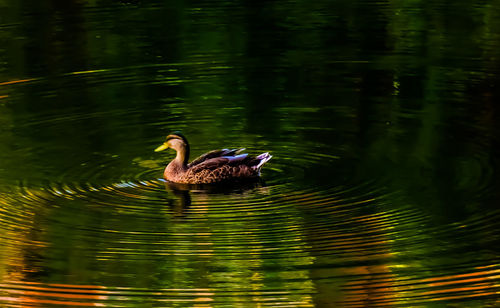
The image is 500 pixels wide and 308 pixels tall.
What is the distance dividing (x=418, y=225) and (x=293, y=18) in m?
11.1

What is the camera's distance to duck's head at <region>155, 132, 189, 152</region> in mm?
12117

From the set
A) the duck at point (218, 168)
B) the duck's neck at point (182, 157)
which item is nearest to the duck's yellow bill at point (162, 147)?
the duck's neck at point (182, 157)

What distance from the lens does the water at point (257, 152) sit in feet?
29.2

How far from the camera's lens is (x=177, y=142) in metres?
12.2

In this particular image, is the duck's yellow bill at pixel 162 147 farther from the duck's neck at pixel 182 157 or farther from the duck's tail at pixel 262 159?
the duck's tail at pixel 262 159

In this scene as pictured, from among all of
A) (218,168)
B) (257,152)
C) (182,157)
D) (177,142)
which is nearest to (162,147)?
(177,142)

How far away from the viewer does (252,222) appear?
10.1m

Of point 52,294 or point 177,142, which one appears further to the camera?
point 177,142

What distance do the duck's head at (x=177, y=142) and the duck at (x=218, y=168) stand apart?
0.17m

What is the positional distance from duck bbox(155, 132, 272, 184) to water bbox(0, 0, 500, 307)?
189 millimetres

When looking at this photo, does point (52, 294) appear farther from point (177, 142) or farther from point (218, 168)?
point (177, 142)

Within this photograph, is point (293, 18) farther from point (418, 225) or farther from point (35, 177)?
point (418, 225)

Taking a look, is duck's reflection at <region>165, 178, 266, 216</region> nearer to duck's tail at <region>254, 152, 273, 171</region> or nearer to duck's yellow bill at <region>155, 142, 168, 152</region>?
duck's tail at <region>254, 152, 273, 171</region>

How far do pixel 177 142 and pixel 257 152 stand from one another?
3.10ft
